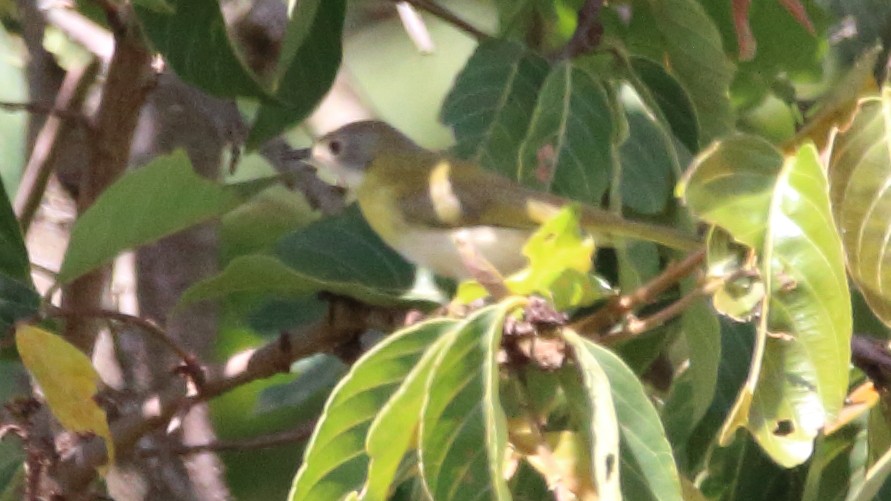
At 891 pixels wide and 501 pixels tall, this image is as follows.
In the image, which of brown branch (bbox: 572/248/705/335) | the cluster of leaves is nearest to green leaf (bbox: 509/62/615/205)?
the cluster of leaves

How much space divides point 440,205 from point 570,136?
569mm

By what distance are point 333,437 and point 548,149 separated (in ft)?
1.62

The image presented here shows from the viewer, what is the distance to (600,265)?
1.64 metres

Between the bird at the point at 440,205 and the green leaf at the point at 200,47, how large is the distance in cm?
30

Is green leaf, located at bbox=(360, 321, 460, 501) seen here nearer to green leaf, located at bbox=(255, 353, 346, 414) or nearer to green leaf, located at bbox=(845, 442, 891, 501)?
green leaf, located at bbox=(845, 442, 891, 501)

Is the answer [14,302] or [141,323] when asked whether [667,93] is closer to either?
[141,323]


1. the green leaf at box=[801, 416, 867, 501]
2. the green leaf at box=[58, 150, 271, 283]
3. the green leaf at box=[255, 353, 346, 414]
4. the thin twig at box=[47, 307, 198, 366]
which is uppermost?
the green leaf at box=[58, 150, 271, 283]

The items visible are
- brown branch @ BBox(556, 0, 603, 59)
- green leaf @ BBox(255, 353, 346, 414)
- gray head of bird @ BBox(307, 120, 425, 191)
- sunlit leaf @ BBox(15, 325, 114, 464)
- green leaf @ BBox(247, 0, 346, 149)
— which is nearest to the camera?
sunlit leaf @ BBox(15, 325, 114, 464)

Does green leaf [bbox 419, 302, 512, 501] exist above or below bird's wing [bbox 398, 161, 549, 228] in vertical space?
above

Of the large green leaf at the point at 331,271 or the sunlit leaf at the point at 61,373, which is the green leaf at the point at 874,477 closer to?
the large green leaf at the point at 331,271

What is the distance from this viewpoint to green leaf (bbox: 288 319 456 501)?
3.16 ft

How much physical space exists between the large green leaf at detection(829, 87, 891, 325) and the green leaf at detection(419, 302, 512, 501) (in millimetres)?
324

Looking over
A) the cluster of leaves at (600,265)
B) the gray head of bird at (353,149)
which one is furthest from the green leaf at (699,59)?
the gray head of bird at (353,149)

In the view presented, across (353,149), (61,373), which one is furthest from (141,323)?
(353,149)
